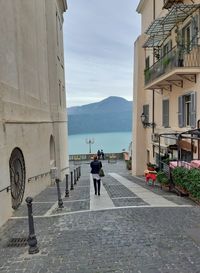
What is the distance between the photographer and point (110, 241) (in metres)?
6.09

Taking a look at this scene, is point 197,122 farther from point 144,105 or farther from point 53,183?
point 144,105

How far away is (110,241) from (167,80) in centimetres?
1126

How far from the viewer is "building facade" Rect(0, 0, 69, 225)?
952 cm

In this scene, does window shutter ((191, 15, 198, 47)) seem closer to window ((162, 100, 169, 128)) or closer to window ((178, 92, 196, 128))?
window ((178, 92, 196, 128))

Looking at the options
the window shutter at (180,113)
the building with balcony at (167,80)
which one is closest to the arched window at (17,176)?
the building with balcony at (167,80)

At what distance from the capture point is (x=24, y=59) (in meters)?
13.2

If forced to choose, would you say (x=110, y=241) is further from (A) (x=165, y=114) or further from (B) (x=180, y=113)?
(A) (x=165, y=114)

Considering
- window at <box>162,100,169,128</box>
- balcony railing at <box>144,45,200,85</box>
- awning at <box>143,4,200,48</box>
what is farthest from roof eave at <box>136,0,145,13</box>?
balcony railing at <box>144,45,200,85</box>

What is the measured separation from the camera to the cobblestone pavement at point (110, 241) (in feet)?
16.6

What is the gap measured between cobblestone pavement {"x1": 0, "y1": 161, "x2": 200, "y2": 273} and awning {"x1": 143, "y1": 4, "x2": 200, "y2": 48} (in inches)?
328

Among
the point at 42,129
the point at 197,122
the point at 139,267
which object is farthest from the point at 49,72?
the point at 139,267

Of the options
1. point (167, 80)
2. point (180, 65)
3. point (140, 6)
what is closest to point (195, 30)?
point (180, 65)

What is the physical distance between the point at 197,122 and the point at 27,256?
372 inches

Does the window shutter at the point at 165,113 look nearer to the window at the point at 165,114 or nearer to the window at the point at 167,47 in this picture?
the window at the point at 165,114
